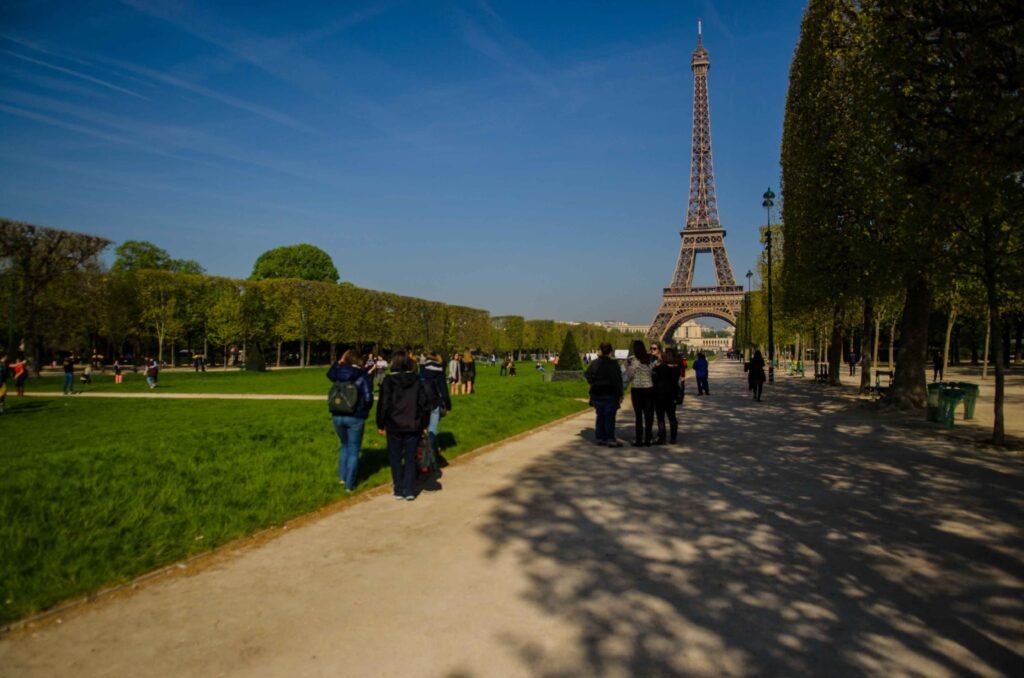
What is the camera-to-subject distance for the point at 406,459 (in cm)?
825

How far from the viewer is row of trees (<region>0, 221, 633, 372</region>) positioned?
37.8 meters

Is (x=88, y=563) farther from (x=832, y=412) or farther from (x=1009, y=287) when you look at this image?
(x=832, y=412)

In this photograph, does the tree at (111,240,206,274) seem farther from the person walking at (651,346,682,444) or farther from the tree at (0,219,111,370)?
the person walking at (651,346,682,444)

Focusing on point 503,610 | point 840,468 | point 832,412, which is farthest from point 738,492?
point 832,412

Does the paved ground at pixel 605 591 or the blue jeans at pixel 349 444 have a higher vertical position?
the blue jeans at pixel 349 444

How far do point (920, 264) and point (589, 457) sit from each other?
938 centimetres

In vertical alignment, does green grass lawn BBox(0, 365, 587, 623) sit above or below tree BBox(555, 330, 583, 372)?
below

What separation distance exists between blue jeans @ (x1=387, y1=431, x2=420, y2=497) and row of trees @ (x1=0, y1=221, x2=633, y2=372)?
17634 millimetres

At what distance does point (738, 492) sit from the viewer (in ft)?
27.6

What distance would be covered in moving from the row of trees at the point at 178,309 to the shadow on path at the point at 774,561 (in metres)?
18.3

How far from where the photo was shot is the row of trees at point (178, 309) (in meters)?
37.8

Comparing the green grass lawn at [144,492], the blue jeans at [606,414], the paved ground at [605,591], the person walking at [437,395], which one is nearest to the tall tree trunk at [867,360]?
the blue jeans at [606,414]

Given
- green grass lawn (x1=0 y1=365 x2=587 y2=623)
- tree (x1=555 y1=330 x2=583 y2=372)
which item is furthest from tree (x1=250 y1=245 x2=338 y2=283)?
green grass lawn (x1=0 y1=365 x2=587 y2=623)

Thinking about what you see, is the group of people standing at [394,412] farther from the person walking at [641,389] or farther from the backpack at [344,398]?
the person walking at [641,389]
